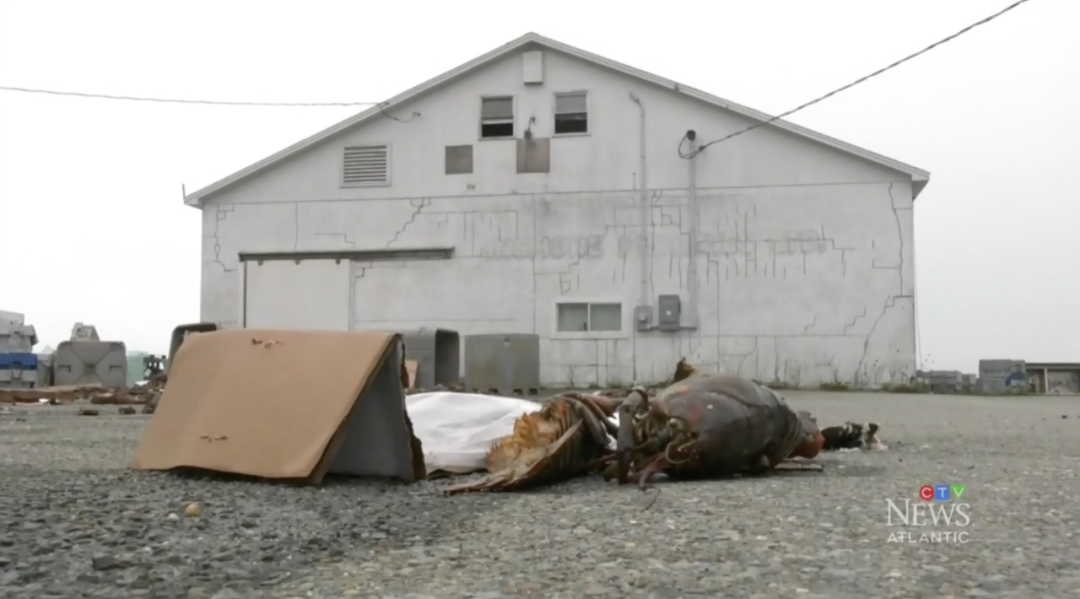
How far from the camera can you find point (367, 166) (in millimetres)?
21266

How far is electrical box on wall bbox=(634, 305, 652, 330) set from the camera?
19.7 m

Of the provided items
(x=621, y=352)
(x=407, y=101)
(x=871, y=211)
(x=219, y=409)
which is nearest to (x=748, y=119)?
(x=871, y=211)

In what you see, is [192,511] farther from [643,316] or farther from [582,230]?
[582,230]

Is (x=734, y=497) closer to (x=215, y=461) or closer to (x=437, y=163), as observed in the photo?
(x=215, y=461)

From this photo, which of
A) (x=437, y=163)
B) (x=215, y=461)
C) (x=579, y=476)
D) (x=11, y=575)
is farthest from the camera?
(x=437, y=163)

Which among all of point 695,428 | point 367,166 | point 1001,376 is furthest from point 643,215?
point 695,428

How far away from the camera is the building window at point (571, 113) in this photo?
2066cm

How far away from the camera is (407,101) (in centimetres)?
2125

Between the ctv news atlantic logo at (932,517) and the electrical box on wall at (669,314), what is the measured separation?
15.2 meters

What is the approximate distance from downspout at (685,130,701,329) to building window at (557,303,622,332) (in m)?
1.37

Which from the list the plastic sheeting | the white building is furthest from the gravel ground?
the white building

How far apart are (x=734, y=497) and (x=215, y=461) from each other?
2.29 meters

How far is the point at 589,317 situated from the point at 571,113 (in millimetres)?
4129

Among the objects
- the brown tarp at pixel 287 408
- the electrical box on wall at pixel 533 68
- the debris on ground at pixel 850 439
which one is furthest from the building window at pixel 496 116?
the brown tarp at pixel 287 408
